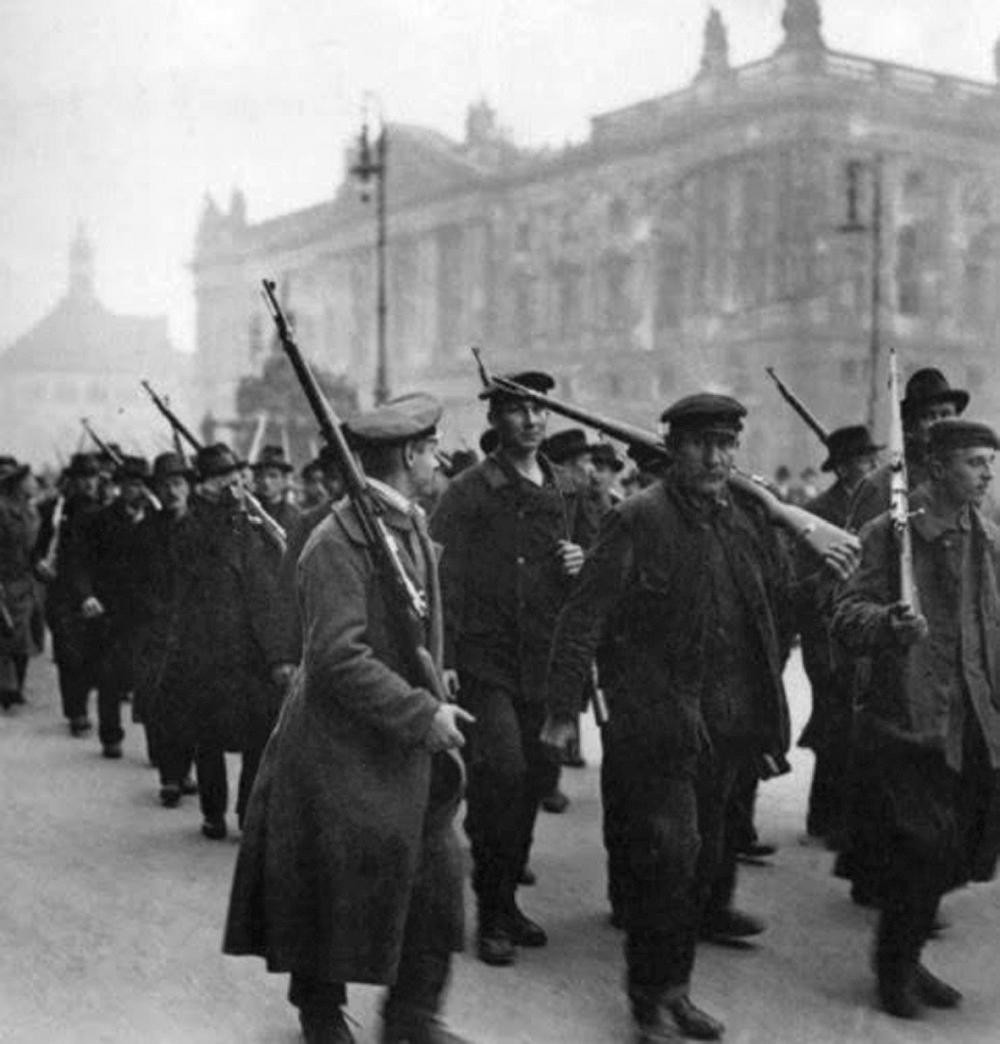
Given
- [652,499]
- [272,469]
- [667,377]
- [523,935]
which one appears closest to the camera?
[652,499]

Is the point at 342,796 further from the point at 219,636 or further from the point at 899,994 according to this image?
the point at 219,636

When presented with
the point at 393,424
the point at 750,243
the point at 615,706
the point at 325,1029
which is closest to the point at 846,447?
the point at 615,706

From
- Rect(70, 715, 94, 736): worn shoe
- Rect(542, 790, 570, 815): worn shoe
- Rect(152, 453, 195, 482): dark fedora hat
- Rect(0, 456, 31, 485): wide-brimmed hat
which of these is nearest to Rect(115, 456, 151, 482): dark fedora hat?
Rect(152, 453, 195, 482): dark fedora hat

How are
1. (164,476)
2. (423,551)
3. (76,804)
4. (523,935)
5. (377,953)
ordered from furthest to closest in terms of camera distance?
(164,476), (76,804), (523,935), (423,551), (377,953)

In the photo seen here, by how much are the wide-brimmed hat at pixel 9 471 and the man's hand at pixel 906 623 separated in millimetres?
10259

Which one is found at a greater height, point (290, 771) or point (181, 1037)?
point (290, 771)

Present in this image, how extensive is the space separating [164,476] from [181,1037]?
543 centimetres

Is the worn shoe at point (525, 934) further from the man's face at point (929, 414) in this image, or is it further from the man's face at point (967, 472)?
the man's face at point (929, 414)

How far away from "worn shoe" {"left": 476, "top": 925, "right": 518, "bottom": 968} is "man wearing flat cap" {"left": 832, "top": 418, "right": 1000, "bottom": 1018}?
134 cm

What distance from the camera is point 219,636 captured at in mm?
8656

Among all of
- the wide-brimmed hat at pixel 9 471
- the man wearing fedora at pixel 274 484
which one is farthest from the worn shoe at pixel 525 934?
the wide-brimmed hat at pixel 9 471

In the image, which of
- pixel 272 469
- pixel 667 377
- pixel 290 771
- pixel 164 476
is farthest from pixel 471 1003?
pixel 667 377

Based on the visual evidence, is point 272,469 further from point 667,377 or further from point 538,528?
point 667,377

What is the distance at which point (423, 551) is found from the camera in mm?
5113
